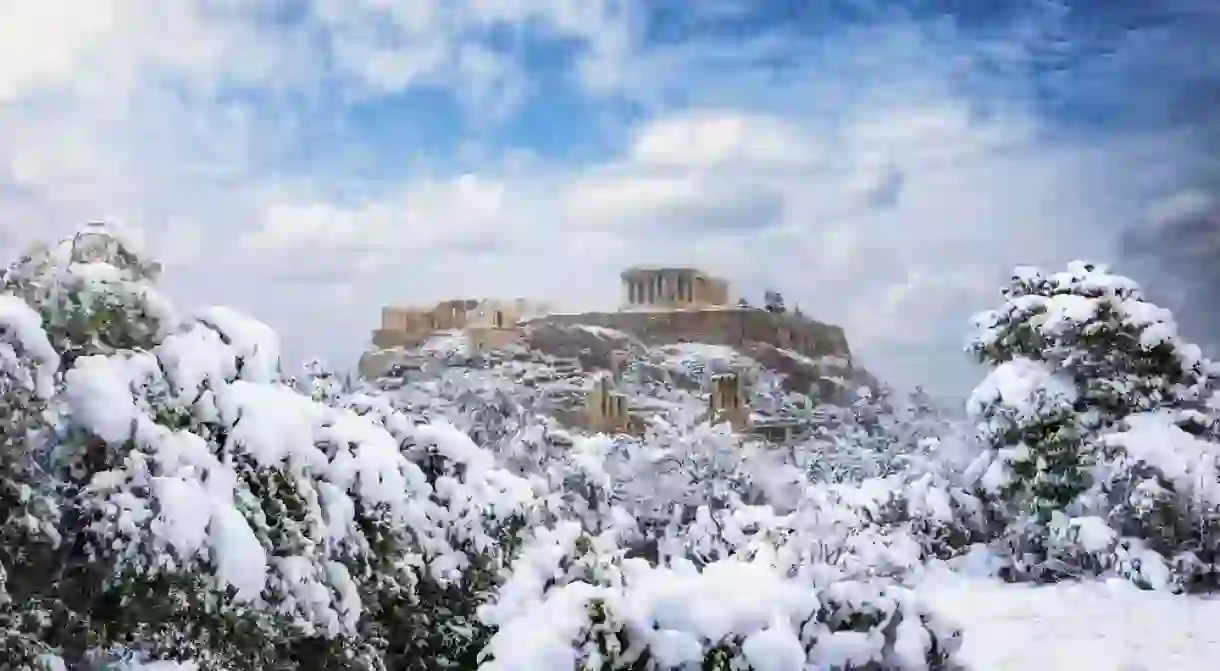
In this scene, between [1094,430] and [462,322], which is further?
[1094,430]

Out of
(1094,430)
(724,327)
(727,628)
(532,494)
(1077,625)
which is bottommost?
(1077,625)

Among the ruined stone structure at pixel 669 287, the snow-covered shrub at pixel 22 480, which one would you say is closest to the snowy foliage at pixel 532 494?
the snow-covered shrub at pixel 22 480

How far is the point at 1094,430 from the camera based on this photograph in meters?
3.43

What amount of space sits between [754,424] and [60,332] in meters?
1.57

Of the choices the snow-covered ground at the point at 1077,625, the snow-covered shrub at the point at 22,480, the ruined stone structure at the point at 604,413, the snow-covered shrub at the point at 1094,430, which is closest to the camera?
the snow-covered shrub at the point at 22,480

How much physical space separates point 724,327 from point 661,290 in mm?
173

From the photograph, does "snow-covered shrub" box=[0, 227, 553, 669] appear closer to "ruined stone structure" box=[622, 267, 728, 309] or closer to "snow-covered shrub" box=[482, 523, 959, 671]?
"snow-covered shrub" box=[482, 523, 959, 671]

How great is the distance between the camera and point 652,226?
2855 millimetres

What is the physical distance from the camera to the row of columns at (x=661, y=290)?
2.85m

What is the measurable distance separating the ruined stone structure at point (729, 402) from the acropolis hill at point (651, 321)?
0.29 ft

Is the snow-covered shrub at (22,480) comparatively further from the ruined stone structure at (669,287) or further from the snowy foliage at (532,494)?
the ruined stone structure at (669,287)

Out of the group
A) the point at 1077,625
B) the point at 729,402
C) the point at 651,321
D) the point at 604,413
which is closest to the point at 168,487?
the point at 604,413

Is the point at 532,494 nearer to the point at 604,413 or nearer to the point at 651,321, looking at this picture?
the point at 604,413

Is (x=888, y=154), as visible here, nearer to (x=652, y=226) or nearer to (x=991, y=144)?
(x=991, y=144)
